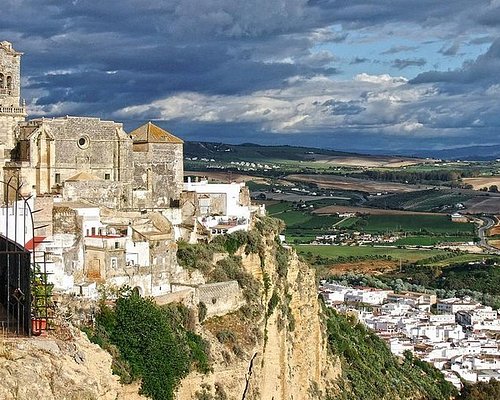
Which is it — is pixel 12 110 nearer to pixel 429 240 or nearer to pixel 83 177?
pixel 83 177

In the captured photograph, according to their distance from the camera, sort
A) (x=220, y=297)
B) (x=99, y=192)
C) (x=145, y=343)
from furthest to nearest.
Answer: (x=99, y=192)
(x=220, y=297)
(x=145, y=343)

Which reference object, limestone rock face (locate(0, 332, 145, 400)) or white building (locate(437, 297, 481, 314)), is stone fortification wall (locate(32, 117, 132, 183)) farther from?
white building (locate(437, 297, 481, 314))

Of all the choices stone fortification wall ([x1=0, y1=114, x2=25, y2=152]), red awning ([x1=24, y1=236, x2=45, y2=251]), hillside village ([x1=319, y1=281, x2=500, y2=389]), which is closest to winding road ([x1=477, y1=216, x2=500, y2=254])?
hillside village ([x1=319, y1=281, x2=500, y2=389])

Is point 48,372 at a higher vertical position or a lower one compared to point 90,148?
lower

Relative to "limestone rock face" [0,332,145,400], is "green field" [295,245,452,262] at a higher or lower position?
lower

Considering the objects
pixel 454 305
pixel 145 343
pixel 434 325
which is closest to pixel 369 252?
pixel 454 305

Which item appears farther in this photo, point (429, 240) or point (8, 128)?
point (429, 240)

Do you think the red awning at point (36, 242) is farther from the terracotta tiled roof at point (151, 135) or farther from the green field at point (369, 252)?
the green field at point (369, 252)

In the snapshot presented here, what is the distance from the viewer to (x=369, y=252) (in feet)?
360

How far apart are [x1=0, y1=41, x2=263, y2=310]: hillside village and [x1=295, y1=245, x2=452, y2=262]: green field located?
6248cm

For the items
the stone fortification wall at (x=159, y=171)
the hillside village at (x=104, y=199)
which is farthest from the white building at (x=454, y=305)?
the stone fortification wall at (x=159, y=171)

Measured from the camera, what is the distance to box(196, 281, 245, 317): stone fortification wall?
3069cm

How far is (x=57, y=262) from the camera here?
84.8 feet

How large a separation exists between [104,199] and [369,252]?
7693 centimetres
